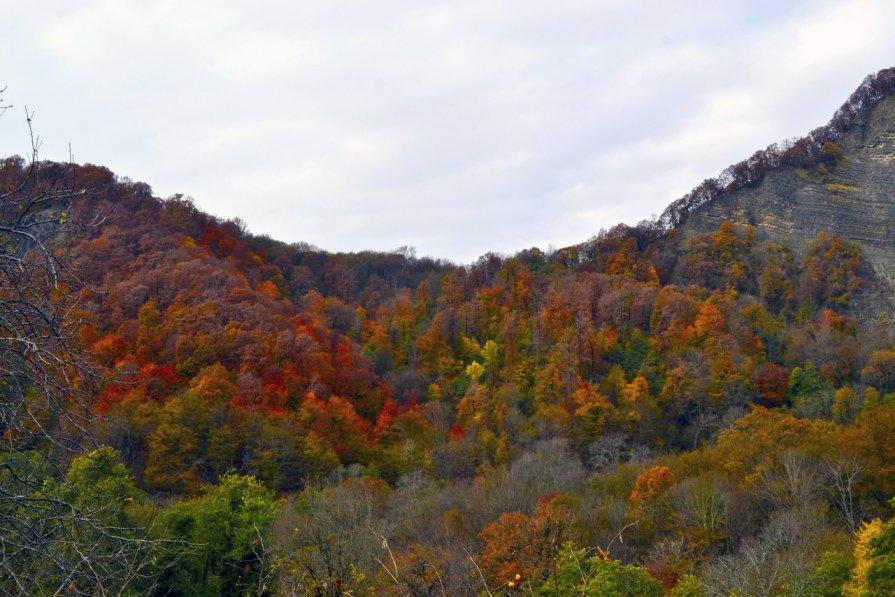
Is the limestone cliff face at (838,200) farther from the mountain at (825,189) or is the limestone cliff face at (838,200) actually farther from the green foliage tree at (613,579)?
the green foliage tree at (613,579)

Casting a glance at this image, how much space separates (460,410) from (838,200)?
120 ft

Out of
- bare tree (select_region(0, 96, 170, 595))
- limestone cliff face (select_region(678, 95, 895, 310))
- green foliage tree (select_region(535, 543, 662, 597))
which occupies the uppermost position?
limestone cliff face (select_region(678, 95, 895, 310))

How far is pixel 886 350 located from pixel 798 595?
32299 mm

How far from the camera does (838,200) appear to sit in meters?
56.7

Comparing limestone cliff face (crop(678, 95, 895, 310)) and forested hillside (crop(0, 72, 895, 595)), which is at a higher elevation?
limestone cliff face (crop(678, 95, 895, 310))

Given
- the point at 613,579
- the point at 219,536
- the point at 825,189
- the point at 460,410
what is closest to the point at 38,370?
the point at 613,579

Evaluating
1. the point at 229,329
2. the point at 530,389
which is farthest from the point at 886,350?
the point at 229,329

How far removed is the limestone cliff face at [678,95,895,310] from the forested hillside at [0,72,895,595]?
1187mm

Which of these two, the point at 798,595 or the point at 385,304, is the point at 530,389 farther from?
the point at 798,595

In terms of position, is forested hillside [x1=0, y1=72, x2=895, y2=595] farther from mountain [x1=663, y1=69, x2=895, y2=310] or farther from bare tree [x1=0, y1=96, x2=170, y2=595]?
mountain [x1=663, y1=69, x2=895, y2=310]

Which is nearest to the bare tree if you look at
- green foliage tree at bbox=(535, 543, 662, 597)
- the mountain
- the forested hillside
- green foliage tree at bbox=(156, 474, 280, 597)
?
the forested hillside

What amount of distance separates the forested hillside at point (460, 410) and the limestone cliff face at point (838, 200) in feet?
3.89

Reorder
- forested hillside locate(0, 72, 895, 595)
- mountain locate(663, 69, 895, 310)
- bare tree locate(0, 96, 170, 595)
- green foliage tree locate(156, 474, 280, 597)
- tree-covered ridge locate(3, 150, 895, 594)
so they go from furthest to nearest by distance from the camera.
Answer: mountain locate(663, 69, 895, 310), tree-covered ridge locate(3, 150, 895, 594), green foliage tree locate(156, 474, 280, 597), forested hillside locate(0, 72, 895, 595), bare tree locate(0, 96, 170, 595)

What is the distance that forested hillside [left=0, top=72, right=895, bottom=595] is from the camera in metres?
8.52
